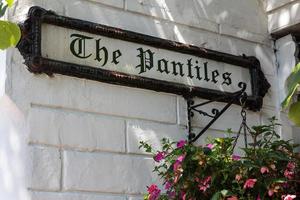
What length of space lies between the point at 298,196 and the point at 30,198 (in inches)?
50.2

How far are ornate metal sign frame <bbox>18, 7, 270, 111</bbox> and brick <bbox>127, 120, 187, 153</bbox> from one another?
0.21 m

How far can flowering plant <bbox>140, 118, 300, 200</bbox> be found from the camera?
9.28 ft

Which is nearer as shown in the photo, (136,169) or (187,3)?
(136,169)

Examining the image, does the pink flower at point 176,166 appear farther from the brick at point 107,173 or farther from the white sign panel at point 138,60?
the white sign panel at point 138,60

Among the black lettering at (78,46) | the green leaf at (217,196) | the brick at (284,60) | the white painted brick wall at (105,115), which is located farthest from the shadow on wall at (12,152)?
the brick at (284,60)

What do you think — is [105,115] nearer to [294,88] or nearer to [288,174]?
[288,174]

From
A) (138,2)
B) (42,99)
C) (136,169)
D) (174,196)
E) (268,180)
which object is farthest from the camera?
(138,2)

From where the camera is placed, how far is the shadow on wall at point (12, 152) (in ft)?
10.2

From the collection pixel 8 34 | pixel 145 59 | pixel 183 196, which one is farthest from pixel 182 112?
pixel 8 34

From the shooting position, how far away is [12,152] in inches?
125

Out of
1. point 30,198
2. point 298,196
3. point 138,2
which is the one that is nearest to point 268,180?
point 298,196

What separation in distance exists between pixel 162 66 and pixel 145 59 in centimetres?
12

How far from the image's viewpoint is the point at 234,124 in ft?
13.0

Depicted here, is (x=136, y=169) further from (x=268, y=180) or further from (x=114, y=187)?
(x=268, y=180)
